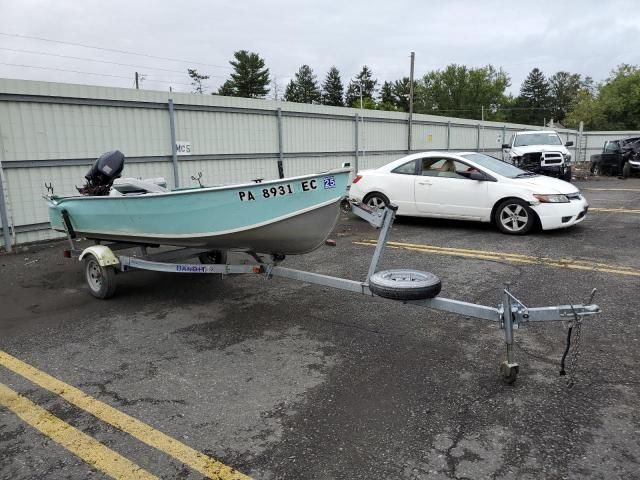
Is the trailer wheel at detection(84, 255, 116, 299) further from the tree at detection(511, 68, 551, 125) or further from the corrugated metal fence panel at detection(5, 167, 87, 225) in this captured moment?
the tree at detection(511, 68, 551, 125)

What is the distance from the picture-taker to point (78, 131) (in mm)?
9297

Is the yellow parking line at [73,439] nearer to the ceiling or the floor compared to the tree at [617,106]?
nearer to the floor

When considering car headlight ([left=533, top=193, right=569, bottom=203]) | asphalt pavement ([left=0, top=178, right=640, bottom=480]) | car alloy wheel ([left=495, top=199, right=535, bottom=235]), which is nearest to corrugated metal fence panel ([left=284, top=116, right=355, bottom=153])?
car alloy wheel ([left=495, top=199, right=535, bottom=235])

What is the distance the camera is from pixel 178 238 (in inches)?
208

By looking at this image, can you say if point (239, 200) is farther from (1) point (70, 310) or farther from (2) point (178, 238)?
(1) point (70, 310)

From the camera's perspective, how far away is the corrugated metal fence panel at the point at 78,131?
8547 millimetres

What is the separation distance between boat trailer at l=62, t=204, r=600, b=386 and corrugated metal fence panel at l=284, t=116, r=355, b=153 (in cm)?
807

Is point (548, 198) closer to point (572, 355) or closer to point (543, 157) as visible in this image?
point (572, 355)

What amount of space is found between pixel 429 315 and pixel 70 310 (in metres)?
3.93

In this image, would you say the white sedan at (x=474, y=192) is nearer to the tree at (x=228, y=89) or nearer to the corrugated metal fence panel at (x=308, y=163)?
the corrugated metal fence panel at (x=308, y=163)

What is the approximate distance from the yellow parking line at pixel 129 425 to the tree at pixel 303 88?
85833mm

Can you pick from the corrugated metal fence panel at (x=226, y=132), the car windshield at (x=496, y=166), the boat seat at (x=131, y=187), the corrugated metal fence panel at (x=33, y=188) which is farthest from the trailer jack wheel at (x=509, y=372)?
the corrugated metal fence panel at (x=226, y=132)

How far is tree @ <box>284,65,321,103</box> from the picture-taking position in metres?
86.7

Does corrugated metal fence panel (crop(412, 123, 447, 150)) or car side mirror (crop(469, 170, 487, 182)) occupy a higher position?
corrugated metal fence panel (crop(412, 123, 447, 150))
